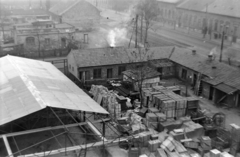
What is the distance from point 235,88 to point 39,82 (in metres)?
18.7

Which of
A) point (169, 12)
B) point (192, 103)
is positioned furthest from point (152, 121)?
point (169, 12)

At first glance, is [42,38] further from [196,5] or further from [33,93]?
[196,5]

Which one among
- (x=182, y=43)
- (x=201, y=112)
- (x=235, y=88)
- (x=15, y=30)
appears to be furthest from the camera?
(x=182, y=43)

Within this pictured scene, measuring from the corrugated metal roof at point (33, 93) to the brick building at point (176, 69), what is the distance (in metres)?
5.88

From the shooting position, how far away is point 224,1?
6475cm

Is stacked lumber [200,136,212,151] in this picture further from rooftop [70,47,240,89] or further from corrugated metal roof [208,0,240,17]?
corrugated metal roof [208,0,240,17]

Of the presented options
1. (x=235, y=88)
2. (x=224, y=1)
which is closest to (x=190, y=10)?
(x=224, y=1)

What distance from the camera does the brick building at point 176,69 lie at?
3227 centimetres

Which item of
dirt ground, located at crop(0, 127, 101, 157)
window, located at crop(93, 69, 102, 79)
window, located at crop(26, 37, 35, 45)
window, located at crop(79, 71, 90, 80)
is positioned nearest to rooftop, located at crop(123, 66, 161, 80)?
window, located at crop(93, 69, 102, 79)

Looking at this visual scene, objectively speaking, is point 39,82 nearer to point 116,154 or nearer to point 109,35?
point 116,154

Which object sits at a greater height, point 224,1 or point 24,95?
point 224,1

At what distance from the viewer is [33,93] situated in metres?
22.1

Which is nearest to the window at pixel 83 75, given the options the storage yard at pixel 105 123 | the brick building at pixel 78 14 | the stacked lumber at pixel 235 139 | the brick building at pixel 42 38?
the storage yard at pixel 105 123

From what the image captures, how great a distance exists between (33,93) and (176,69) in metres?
22.8
